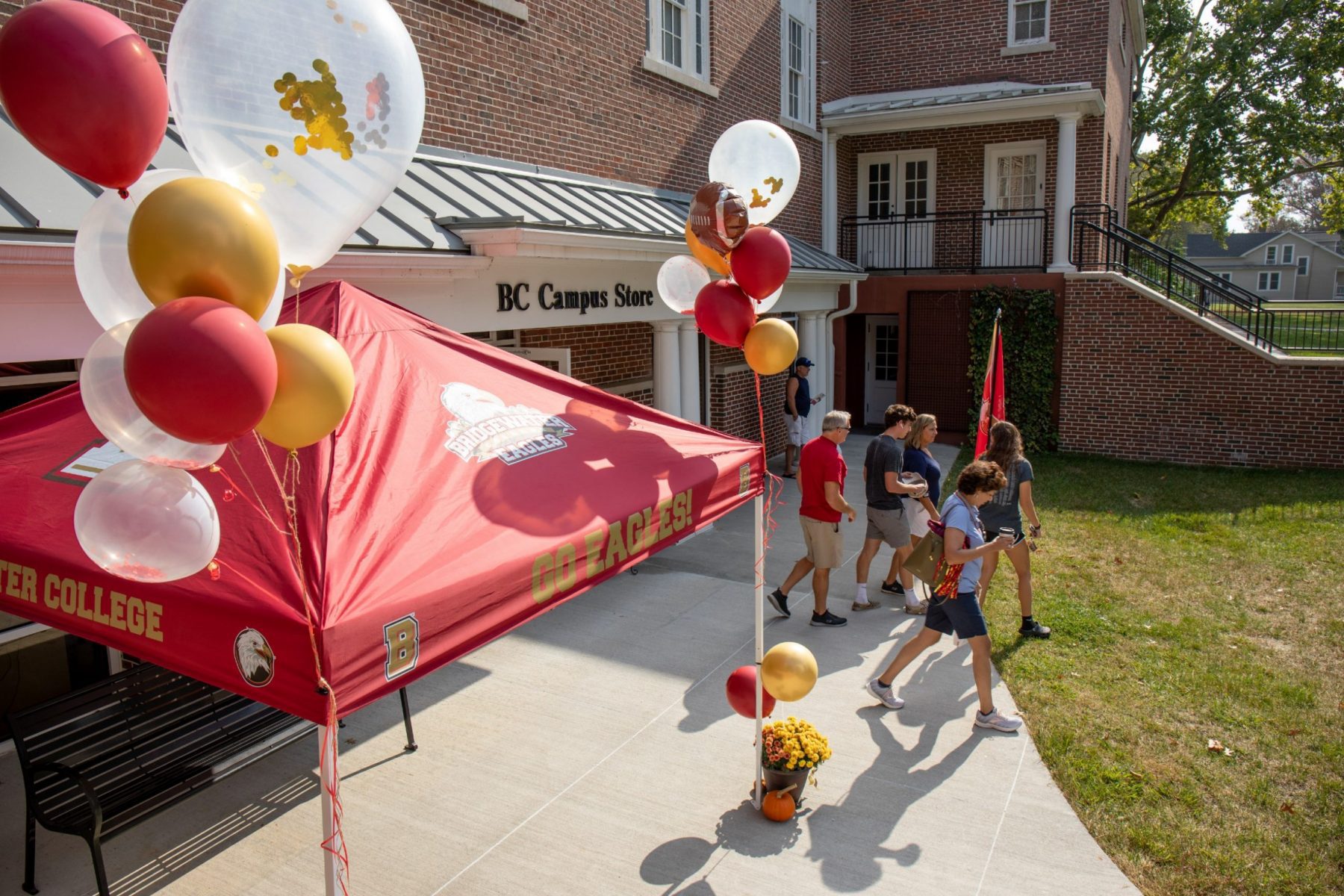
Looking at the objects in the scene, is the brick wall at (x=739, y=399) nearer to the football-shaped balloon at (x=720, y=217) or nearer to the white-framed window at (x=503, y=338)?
the white-framed window at (x=503, y=338)

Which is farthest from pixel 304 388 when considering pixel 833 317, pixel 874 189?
pixel 874 189

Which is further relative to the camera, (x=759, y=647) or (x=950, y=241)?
(x=950, y=241)

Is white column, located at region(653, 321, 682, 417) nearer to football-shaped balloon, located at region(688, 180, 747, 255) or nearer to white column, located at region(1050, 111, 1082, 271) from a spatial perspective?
football-shaped balloon, located at region(688, 180, 747, 255)

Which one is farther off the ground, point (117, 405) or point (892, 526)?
point (117, 405)

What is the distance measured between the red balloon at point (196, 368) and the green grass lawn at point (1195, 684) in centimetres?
456

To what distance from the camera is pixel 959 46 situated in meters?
17.8

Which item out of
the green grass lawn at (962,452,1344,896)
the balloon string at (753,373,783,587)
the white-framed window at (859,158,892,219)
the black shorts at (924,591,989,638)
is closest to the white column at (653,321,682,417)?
the balloon string at (753,373,783,587)

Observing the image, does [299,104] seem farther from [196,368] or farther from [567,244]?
[567,244]

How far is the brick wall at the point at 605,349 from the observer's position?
10.1 m

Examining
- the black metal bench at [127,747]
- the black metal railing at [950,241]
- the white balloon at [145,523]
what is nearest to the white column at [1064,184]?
the black metal railing at [950,241]

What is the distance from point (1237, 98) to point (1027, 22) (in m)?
12.2

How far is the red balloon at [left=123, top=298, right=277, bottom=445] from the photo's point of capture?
198cm

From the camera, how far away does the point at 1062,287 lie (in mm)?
15609

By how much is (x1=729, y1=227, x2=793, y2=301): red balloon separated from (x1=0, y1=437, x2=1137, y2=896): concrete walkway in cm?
285
